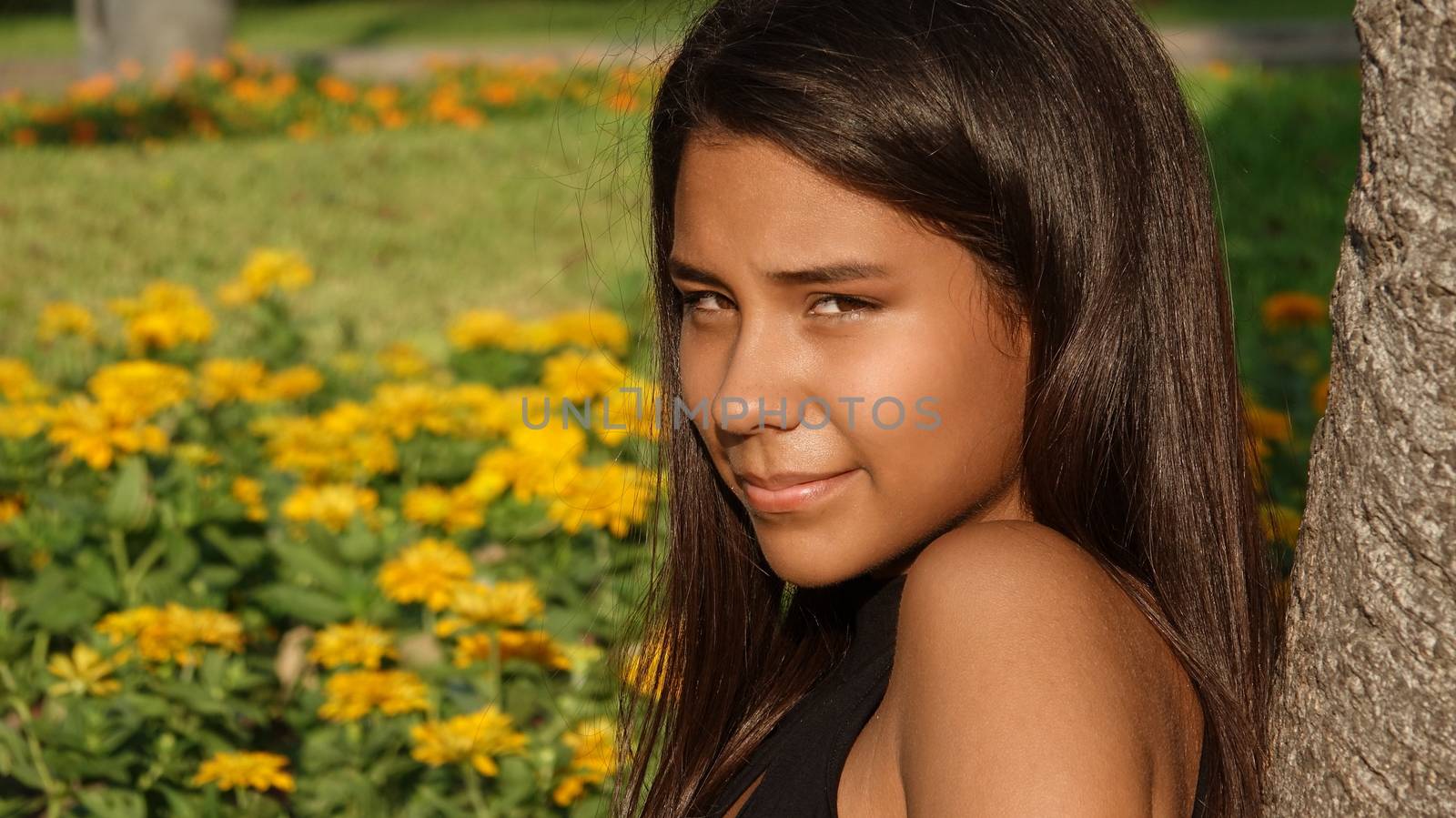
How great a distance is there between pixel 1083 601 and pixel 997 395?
0.24 m

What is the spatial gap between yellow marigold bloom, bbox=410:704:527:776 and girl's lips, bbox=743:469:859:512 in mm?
807

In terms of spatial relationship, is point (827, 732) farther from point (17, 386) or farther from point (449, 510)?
point (17, 386)

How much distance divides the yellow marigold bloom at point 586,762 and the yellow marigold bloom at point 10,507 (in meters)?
1.33

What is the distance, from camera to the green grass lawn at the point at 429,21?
1861cm

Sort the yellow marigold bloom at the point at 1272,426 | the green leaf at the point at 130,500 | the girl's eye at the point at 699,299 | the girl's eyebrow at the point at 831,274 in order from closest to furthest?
1. the girl's eyebrow at the point at 831,274
2. the girl's eye at the point at 699,299
3. the green leaf at the point at 130,500
4. the yellow marigold bloom at the point at 1272,426

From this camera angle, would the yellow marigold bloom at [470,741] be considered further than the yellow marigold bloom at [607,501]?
No

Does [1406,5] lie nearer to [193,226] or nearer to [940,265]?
[940,265]

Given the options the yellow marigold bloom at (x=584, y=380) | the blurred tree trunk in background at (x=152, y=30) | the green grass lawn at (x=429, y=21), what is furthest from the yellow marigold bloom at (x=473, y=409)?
the green grass lawn at (x=429, y=21)

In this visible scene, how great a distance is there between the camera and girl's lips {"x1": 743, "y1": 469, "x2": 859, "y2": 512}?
1.41 m

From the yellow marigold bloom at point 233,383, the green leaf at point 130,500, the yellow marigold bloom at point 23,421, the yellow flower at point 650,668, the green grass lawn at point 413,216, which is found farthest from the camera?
the green grass lawn at point 413,216

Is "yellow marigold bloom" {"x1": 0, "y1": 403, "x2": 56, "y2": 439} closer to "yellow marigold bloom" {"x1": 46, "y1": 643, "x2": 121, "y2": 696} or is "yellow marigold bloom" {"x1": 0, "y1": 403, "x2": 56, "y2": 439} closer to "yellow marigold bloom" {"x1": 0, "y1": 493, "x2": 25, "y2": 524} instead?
"yellow marigold bloom" {"x1": 0, "y1": 493, "x2": 25, "y2": 524}

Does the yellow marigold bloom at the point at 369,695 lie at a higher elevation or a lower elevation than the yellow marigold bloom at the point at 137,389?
lower

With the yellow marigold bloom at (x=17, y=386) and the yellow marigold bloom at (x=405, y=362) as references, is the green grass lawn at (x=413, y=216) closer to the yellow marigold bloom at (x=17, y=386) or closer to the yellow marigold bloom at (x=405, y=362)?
the yellow marigold bloom at (x=405, y=362)

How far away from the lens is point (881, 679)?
1.44 metres
